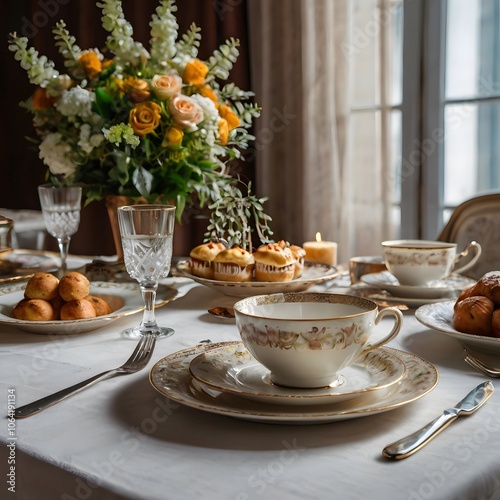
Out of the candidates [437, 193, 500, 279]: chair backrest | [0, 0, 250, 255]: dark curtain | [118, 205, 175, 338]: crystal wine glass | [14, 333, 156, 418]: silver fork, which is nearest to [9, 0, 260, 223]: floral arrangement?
[118, 205, 175, 338]: crystal wine glass

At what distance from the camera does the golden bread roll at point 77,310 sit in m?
0.97

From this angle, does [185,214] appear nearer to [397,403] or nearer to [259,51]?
[259,51]

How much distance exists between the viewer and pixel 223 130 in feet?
4.67

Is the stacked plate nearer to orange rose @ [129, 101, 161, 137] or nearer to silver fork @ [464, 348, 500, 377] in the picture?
silver fork @ [464, 348, 500, 377]

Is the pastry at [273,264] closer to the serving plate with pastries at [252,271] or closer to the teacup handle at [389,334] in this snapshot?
the serving plate with pastries at [252,271]

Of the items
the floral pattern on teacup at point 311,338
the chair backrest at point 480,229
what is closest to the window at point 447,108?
the chair backrest at point 480,229

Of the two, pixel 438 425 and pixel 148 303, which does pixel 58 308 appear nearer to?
pixel 148 303

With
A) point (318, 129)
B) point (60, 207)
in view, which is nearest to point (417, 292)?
point (60, 207)

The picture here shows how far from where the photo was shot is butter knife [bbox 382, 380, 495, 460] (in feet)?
1.75

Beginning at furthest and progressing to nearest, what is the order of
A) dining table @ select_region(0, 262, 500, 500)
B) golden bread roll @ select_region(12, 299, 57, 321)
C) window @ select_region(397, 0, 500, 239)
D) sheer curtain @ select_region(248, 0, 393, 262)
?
sheer curtain @ select_region(248, 0, 393, 262) < window @ select_region(397, 0, 500, 239) < golden bread roll @ select_region(12, 299, 57, 321) < dining table @ select_region(0, 262, 500, 500)

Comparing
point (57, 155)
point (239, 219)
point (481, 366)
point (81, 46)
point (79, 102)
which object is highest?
point (81, 46)

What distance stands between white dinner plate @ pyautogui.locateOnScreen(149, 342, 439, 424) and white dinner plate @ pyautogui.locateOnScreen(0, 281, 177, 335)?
26 cm

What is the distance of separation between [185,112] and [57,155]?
0.31m

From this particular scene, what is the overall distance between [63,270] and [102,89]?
0.37m
